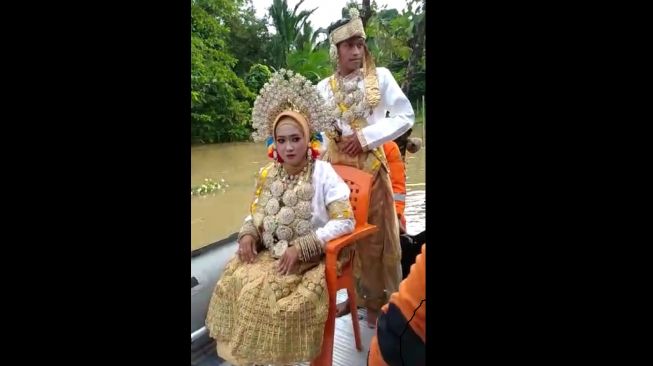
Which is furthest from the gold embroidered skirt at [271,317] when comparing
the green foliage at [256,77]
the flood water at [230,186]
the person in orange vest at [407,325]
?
the green foliage at [256,77]

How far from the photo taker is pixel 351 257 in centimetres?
215

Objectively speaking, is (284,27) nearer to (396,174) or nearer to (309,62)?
(309,62)

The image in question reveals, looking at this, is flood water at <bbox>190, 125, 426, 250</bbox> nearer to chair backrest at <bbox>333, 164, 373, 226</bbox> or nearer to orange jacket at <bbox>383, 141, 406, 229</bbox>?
orange jacket at <bbox>383, 141, 406, 229</bbox>

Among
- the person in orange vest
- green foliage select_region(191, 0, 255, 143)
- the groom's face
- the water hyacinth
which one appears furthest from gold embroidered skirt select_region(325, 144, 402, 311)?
the water hyacinth

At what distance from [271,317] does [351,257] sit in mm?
524

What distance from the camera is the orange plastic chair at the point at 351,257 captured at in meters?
1.90

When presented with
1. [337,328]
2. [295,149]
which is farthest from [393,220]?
[295,149]

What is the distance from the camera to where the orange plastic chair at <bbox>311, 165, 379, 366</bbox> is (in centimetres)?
190

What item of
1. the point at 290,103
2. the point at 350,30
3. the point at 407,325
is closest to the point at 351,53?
the point at 350,30

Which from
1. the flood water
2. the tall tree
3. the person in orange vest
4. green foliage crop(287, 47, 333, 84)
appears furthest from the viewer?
the tall tree

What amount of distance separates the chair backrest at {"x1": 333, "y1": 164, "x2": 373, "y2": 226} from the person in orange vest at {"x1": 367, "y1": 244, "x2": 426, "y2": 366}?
4.44 feet

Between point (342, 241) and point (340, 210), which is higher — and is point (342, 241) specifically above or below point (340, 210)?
below
